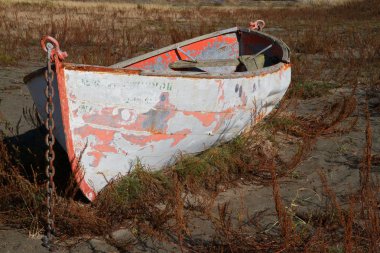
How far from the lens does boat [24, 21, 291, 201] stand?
3.28 metres

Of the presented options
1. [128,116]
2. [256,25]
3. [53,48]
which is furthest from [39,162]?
[256,25]

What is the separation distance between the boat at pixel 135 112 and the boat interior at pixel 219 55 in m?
1.01

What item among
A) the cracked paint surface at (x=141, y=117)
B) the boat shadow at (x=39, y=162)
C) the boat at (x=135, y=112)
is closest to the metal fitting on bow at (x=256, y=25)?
the boat at (x=135, y=112)

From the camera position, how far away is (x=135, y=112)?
3521mm

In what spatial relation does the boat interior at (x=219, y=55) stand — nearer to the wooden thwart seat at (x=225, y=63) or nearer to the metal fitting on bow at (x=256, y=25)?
the wooden thwart seat at (x=225, y=63)

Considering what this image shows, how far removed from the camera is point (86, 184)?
348cm

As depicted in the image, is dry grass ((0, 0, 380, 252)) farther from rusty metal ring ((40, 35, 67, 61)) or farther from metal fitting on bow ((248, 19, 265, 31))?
metal fitting on bow ((248, 19, 265, 31))

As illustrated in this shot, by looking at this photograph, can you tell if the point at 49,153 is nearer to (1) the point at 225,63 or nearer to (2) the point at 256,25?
(1) the point at 225,63

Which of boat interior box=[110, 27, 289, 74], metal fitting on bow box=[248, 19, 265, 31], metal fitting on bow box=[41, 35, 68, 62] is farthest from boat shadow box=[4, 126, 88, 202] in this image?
A: metal fitting on bow box=[248, 19, 265, 31]

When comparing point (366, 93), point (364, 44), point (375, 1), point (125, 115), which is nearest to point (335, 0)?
point (375, 1)

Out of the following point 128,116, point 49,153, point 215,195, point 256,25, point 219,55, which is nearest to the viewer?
Result: point 49,153

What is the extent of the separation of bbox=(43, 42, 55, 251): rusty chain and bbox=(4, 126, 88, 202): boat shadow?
0.96ft

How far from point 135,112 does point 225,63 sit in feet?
8.27

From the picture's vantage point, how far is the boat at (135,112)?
328cm
